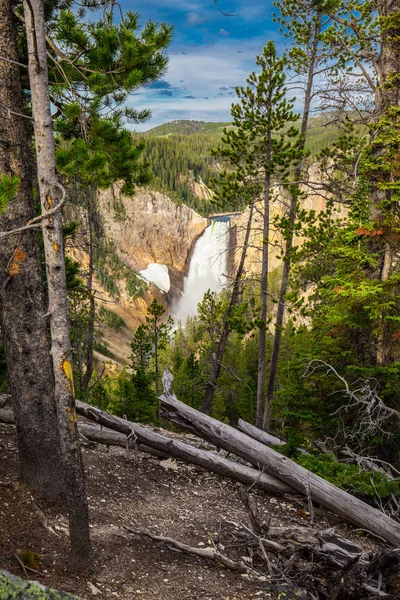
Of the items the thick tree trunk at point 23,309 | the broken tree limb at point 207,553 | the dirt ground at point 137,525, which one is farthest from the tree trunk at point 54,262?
the broken tree limb at point 207,553

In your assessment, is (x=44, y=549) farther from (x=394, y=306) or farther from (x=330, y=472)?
(x=394, y=306)

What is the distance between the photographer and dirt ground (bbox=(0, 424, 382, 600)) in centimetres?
413

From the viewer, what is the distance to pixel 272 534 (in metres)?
4.85

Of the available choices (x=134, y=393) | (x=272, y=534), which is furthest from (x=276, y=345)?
(x=272, y=534)

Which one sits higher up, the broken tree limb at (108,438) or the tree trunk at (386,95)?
the tree trunk at (386,95)

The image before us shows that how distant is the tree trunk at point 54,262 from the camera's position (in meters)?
3.74

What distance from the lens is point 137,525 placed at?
18.4 feet

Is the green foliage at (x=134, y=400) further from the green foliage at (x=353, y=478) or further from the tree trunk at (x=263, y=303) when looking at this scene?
the green foliage at (x=353, y=478)

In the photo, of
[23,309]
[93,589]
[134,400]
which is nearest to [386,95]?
[23,309]

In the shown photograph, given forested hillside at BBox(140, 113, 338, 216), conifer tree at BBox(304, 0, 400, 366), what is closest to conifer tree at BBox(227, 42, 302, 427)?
conifer tree at BBox(304, 0, 400, 366)

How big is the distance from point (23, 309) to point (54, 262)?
1395mm

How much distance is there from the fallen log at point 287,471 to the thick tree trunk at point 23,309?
2544 mm

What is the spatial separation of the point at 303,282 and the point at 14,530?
12195 millimetres

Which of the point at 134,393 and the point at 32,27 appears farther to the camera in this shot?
the point at 134,393
